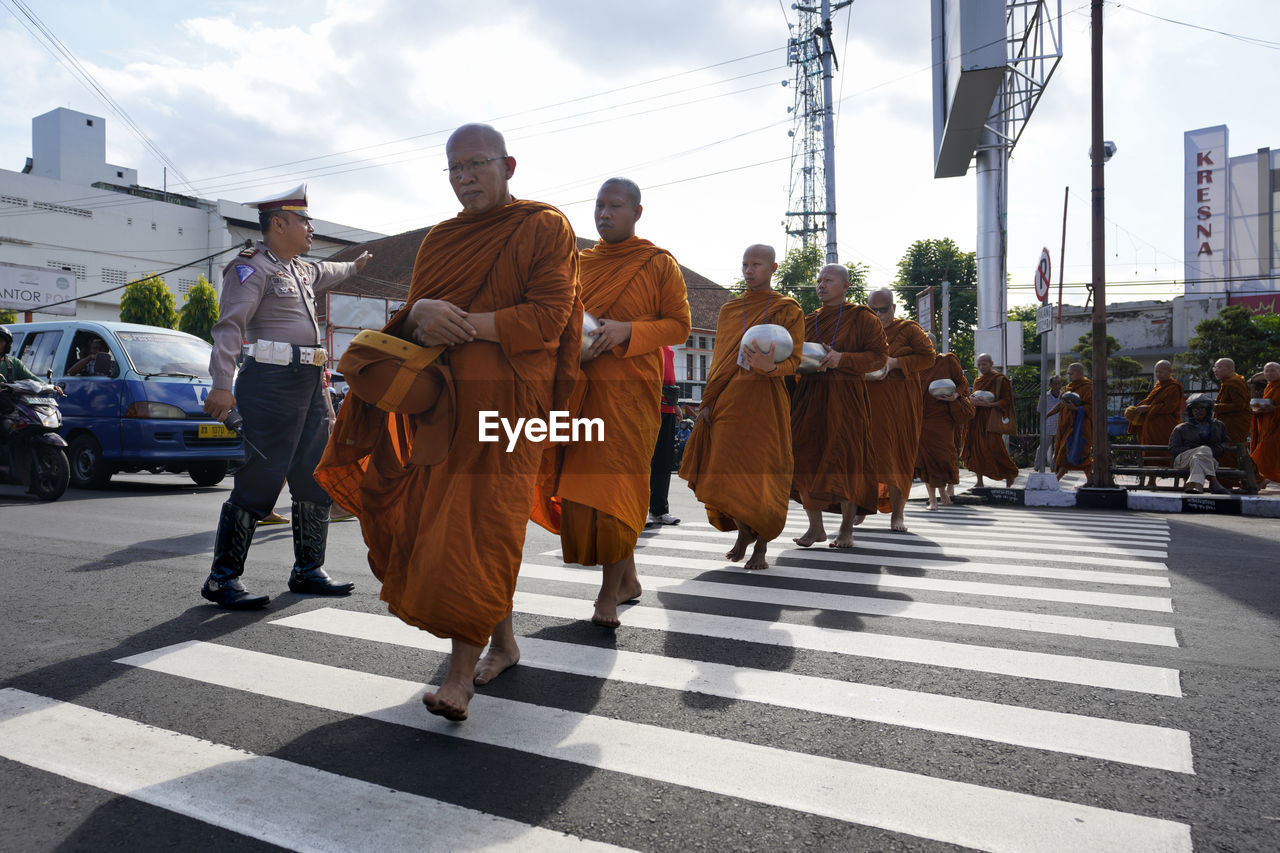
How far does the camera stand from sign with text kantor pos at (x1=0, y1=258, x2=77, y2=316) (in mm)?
Result: 34406

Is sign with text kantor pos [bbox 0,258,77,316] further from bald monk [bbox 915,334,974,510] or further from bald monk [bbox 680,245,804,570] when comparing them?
bald monk [bbox 680,245,804,570]

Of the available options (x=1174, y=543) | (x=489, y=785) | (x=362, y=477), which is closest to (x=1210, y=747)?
(x=489, y=785)

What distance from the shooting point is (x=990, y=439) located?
1211cm

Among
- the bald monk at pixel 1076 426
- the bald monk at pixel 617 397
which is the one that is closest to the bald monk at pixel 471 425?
the bald monk at pixel 617 397

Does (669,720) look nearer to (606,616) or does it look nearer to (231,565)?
(606,616)

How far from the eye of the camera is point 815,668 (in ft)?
10.6

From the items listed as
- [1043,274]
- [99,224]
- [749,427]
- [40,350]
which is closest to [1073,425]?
[1043,274]

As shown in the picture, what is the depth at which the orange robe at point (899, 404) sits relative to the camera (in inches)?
273

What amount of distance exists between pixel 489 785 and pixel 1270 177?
6426cm

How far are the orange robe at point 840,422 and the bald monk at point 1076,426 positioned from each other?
8.75 m

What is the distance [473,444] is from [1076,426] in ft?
44.3

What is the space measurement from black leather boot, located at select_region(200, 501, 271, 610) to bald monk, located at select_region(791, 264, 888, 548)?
3.50 meters

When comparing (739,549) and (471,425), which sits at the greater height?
(471,425)

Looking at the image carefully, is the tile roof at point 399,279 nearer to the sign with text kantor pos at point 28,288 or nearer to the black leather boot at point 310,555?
the sign with text kantor pos at point 28,288
